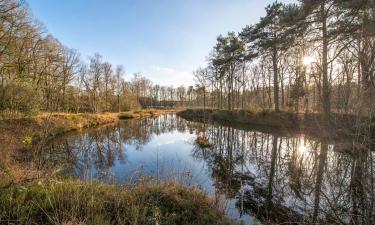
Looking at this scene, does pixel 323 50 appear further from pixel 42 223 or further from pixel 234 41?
pixel 234 41

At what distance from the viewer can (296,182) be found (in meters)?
5.88

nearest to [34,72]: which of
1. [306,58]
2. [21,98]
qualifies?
[21,98]

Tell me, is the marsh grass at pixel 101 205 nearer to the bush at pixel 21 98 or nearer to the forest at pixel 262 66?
the forest at pixel 262 66

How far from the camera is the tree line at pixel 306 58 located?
2.54m

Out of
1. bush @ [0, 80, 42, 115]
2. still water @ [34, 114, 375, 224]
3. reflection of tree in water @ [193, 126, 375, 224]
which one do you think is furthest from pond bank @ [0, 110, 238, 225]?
bush @ [0, 80, 42, 115]

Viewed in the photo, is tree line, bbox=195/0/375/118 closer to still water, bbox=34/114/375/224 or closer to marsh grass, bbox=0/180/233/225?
still water, bbox=34/114/375/224

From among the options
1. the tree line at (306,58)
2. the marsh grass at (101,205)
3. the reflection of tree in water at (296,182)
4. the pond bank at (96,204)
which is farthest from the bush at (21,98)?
the tree line at (306,58)

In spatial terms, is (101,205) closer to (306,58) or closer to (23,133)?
(306,58)

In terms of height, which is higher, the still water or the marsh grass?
the marsh grass

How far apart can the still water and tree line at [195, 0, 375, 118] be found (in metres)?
1.03

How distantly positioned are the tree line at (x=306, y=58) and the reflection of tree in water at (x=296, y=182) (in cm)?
104

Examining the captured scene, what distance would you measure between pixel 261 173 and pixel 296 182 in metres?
1.39

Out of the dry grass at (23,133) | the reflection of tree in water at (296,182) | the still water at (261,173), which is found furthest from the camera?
the dry grass at (23,133)

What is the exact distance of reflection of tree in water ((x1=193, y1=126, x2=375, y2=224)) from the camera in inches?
131
